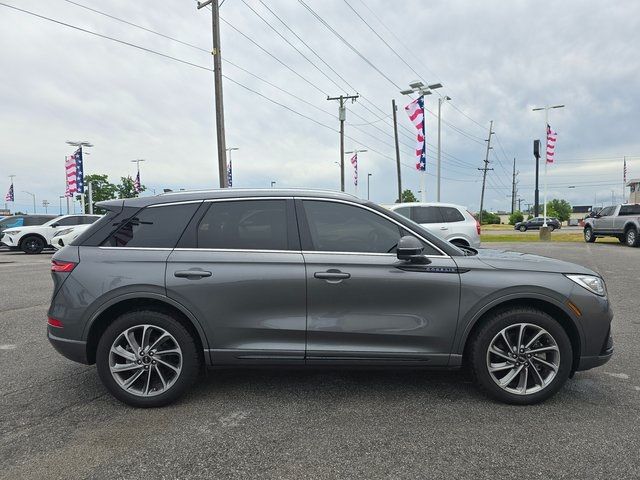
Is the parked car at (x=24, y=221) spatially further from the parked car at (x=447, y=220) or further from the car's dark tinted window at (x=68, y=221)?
the parked car at (x=447, y=220)

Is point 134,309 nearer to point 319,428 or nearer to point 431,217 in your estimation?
point 319,428

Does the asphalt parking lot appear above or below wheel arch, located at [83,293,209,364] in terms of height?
below

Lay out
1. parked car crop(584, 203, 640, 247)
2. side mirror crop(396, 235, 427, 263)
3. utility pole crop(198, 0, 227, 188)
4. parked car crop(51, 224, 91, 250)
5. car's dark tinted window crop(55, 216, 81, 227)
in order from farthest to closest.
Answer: car's dark tinted window crop(55, 216, 81, 227) → parked car crop(584, 203, 640, 247) → parked car crop(51, 224, 91, 250) → utility pole crop(198, 0, 227, 188) → side mirror crop(396, 235, 427, 263)

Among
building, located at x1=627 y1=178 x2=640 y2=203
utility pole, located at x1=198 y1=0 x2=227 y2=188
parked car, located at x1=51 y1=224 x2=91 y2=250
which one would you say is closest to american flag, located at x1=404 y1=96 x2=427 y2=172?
utility pole, located at x1=198 y1=0 x2=227 y2=188

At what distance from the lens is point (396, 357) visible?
3377 millimetres

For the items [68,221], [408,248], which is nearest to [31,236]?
[68,221]

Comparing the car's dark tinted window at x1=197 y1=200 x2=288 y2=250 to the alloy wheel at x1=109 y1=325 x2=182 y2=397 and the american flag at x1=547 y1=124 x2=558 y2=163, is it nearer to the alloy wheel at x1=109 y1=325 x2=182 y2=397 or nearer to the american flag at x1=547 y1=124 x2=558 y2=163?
the alloy wheel at x1=109 y1=325 x2=182 y2=397

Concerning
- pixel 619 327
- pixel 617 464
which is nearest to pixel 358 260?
pixel 617 464

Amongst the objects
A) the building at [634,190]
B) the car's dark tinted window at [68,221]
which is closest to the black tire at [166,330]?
the car's dark tinted window at [68,221]

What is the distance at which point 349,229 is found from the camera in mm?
3551

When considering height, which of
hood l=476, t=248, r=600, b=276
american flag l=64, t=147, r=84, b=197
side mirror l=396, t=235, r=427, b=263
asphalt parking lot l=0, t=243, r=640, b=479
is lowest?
asphalt parking lot l=0, t=243, r=640, b=479

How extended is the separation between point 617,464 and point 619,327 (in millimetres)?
3765

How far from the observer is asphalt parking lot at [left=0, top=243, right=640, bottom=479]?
103 inches

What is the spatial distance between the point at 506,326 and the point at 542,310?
351 mm
